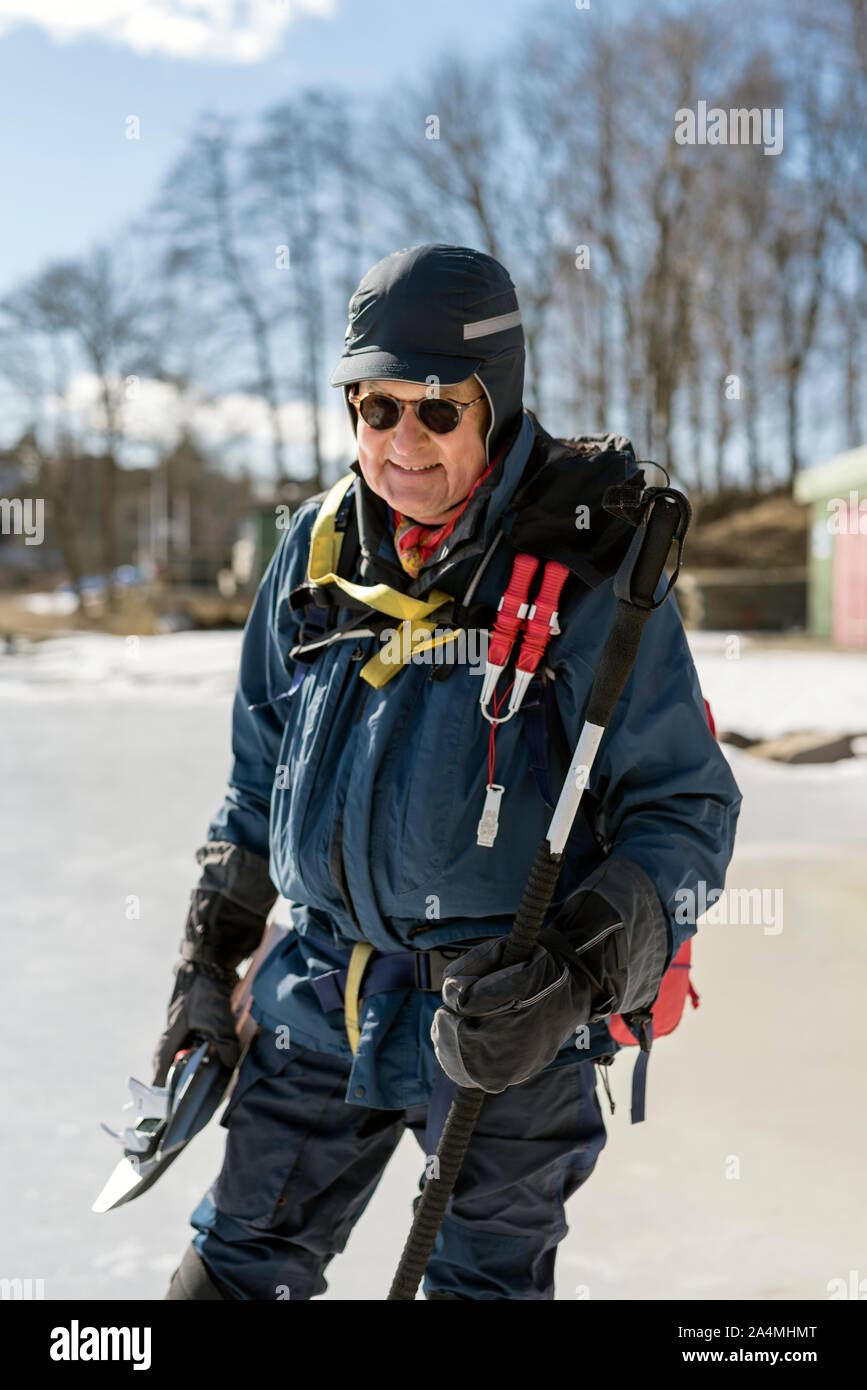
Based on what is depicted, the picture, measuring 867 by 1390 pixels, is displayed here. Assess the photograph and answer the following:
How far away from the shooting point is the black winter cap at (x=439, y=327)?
175 cm

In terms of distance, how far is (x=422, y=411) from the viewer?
1.77 m

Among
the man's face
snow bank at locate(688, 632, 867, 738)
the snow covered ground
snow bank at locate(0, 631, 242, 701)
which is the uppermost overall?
the man's face

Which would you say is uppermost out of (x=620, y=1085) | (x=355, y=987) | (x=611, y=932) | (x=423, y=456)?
(x=423, y=456)

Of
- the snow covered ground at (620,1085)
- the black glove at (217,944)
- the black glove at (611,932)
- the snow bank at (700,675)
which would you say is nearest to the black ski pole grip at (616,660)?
the black glove at (611,932)

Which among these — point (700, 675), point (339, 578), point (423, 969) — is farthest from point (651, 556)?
point (700, 675)

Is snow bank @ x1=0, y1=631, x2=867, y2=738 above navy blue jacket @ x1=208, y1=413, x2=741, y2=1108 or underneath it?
underneath

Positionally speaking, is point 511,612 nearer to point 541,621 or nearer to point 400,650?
point 541,621

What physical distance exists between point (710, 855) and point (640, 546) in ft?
1.40

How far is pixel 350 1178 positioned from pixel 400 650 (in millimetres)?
775

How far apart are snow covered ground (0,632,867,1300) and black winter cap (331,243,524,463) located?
5.72 feet

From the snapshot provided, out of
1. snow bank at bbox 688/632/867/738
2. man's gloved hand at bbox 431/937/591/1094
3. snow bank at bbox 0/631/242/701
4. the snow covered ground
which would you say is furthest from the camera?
snow bank at bbox 0/631/242/701

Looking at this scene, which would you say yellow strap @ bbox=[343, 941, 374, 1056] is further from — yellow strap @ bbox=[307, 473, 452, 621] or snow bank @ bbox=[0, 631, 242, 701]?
snow bank @ bbox=[0, 631, 242, 701]

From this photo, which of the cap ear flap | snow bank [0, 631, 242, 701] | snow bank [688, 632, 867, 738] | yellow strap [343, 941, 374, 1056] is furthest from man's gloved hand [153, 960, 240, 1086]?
snow bank [0, 631, 242, 701]

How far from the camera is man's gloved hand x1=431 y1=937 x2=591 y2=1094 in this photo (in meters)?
1.54
